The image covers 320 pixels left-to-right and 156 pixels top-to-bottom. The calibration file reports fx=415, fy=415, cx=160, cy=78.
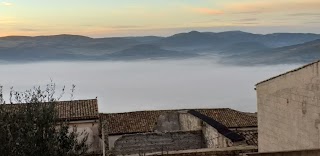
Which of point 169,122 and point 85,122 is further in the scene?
Result: point 169,122

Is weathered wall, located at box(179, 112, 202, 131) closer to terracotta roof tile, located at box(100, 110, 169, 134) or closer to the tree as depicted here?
terracotta roof tile, located at box(100, 110, 169, 134)

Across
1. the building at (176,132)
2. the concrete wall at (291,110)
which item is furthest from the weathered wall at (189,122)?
the concrete wall at (291,110)

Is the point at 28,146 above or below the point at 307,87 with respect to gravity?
below

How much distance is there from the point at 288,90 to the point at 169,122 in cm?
1684

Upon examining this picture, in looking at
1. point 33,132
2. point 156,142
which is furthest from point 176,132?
point 33,132

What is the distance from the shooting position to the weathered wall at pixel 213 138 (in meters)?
21.8

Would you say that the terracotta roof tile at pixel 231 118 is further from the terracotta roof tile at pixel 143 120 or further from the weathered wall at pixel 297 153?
the weathered wall at pixel 297 153

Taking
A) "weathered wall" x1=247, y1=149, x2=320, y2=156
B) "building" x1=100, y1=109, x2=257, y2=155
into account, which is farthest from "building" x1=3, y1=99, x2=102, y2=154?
"weathered wall" x1=247, y1=149, x2=320, y2=156

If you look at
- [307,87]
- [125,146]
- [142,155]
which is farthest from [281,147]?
[125,146]

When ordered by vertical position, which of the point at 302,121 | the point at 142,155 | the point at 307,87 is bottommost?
the point at 142,155

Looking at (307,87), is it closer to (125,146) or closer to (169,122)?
(125,146)

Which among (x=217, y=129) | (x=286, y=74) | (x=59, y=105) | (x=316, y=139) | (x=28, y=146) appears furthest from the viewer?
(x=59, y=105)

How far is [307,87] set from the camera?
49.3 feet

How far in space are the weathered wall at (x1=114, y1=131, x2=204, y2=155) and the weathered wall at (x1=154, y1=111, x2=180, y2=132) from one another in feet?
21.3
